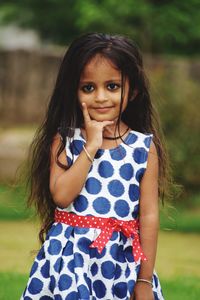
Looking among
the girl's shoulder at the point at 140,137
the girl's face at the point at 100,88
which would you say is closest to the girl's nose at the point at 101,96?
the girl's face at the point at 100,88

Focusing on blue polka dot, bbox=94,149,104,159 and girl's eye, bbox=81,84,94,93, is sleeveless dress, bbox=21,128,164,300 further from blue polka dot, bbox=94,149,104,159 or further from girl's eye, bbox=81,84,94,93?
girl's eye, bbox=81,84,94,93

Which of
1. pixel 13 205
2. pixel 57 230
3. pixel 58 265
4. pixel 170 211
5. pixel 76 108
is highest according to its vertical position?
pixel 76 108

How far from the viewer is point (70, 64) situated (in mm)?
3758

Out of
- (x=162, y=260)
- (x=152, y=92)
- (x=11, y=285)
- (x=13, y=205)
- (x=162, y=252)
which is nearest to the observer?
(x=152, y=92)

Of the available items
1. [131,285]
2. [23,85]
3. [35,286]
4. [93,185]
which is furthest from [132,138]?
[23,85]

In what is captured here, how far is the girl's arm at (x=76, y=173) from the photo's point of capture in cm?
358

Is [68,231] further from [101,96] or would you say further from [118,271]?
[101,96]

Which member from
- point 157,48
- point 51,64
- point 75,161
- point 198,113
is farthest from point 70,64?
point 157,48

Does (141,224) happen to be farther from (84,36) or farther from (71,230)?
(84,36)

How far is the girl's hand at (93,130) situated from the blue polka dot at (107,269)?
0.44 m

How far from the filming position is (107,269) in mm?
3594

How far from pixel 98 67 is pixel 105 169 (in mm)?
399

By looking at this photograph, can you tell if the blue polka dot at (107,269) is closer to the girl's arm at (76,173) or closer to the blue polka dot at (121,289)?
the blue polka dot at (121,289)

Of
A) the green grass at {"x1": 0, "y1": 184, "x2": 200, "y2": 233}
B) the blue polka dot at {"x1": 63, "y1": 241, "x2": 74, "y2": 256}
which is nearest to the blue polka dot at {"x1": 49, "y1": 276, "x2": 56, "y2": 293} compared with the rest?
the blue polka dot at {"x1": 63, "y1": 241, "x2": 74, "y2": 256}
